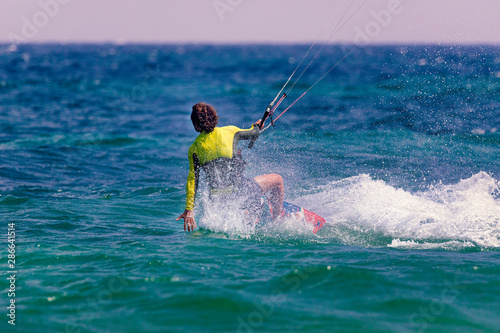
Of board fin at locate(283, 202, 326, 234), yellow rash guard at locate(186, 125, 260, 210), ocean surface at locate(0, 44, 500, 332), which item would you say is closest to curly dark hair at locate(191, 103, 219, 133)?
yellow rash guard at locate(186, 125, 260, 210)

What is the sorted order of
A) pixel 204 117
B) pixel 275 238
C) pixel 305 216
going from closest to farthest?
pixel 204 117
pixel 275 238
pixel 305 216

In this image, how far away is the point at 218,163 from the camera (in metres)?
6.54

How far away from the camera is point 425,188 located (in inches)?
379

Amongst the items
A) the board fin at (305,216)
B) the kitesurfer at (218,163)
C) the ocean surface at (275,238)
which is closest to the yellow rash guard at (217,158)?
the kitesurfer at (218,163)

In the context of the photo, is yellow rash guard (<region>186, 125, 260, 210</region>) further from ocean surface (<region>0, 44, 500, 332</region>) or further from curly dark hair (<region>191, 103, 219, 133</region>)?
ocean surface (<region>0, 44, 500, 332</region>)

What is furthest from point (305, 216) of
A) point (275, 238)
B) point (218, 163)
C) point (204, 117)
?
point (204, 117)

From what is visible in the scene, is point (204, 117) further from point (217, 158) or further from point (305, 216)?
point (305, 216)

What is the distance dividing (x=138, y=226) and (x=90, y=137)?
10273 mm

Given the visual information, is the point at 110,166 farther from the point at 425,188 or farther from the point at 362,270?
the point at 362,270

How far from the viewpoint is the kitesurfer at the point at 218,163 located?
6.35m

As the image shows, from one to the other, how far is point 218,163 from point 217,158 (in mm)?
68

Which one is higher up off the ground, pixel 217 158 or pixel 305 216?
pixel 217 158

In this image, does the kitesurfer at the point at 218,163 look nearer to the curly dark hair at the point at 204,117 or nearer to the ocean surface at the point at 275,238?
the curly dark hair at the point at 204,117

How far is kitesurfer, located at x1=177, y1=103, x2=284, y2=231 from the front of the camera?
6348 millimetres
